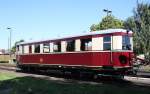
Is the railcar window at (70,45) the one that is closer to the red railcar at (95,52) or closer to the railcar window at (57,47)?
the red railcar at (95,52)

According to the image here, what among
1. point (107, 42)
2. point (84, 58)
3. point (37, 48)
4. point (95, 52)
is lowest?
point (84, 58)

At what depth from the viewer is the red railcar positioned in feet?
82.3

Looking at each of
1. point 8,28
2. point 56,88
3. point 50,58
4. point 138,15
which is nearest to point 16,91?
point 56,88

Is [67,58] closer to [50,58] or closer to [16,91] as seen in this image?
[50,58]

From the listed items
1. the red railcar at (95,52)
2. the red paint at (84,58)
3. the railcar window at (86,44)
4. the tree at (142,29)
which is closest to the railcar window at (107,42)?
the red railcar at (95,52)

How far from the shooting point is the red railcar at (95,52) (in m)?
25.1

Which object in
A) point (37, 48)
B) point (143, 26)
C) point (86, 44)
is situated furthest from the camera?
point (143, 26)

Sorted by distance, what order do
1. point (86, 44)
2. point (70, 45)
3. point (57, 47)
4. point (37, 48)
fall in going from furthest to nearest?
point (37, 48)
point (57, 47)
point (70, 45)
point (86, 44)

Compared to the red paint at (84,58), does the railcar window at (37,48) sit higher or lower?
higher

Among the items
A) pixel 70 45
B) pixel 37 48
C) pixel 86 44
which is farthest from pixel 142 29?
pixel 86 44

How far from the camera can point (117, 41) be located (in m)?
25.0

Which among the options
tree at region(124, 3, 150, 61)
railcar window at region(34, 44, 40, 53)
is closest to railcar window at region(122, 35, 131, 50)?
railcar window at region(34, 44, 40, 53)

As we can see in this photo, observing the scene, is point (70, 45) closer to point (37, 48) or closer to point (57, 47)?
point (57, 47)

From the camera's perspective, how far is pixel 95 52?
85.4ft
